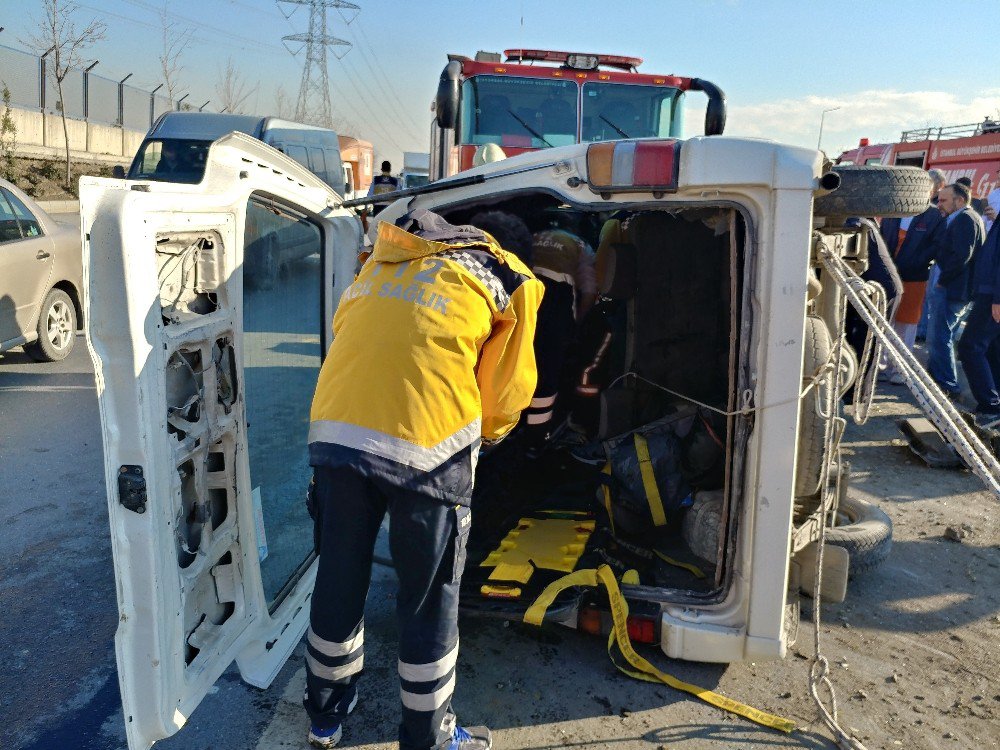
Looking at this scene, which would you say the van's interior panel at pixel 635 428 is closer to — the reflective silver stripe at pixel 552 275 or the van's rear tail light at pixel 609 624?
the van's rear tail light at pixel 609 624

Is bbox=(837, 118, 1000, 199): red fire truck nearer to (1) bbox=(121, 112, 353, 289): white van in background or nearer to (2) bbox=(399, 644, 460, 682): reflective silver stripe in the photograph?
(1) bbox=(121, 112, 353, 289): white van in background

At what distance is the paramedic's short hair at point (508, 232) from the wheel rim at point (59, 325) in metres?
5.89

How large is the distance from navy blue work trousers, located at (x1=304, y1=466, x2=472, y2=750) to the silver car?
17.5 ft

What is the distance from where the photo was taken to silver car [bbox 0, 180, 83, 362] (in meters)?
6.48

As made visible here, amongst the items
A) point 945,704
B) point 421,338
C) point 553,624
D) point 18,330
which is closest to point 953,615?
point 945,704

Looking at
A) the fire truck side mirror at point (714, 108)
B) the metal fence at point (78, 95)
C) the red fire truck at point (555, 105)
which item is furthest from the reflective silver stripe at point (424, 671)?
the metal fence at point (78, 95)

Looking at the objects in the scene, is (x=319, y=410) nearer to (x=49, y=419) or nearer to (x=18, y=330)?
(x=49, y=419)

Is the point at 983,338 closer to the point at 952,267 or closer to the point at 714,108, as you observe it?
the point at 952,267

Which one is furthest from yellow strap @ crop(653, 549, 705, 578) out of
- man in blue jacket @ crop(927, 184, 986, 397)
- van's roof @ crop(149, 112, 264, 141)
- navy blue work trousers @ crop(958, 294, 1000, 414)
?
van's roof @ crop(149, 112, 264, 141)

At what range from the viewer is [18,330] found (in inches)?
261

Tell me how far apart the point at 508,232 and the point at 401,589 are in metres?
1.31

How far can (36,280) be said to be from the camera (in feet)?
22.4

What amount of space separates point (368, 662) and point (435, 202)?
1.81 metres

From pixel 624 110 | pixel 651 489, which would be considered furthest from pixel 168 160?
pixel 651 489
